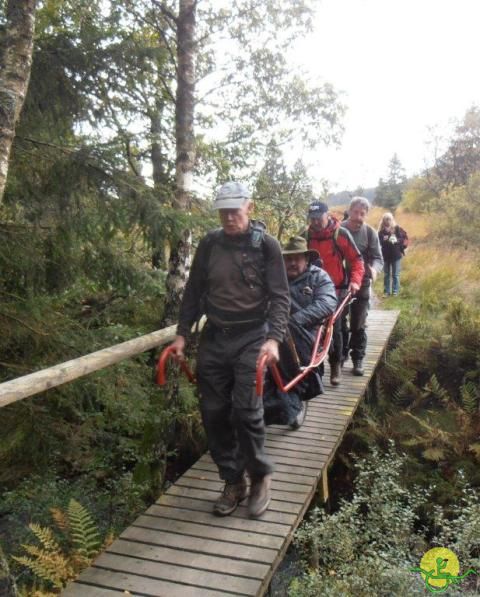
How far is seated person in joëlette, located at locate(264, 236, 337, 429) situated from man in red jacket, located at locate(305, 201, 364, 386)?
0.98 meters

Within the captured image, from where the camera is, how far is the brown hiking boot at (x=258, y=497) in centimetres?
394

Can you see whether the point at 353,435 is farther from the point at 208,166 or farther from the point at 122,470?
the point at 208,166

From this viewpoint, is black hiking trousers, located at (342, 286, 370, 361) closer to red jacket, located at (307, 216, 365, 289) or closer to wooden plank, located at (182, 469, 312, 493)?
red jacket, located at (307, 216, 365, 289)

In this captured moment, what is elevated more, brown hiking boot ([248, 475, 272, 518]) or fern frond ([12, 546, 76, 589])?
brown hiking boot ([248, 475, 272, 518])

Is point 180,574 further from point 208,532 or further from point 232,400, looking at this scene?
point 232,400

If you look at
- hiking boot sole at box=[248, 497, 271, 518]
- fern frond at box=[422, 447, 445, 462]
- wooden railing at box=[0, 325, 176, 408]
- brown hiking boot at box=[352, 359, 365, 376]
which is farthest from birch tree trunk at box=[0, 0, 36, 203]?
fern frond at box=[422, 447, 445, 462]

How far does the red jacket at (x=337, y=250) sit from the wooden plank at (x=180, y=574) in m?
3.80

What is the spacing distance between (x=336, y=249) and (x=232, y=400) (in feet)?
10.1

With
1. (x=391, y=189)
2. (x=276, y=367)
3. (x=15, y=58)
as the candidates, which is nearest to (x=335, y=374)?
(x=276, y=367)

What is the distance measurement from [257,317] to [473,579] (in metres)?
2.94

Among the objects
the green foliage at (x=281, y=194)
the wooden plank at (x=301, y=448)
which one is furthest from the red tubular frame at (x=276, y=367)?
the green foliage at (x=281, y=194)

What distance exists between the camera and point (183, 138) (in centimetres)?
722

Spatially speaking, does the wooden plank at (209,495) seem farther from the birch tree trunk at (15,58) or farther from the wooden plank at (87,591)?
the birch tree trunk at (15,58)

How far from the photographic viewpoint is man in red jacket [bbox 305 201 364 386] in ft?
20.4
